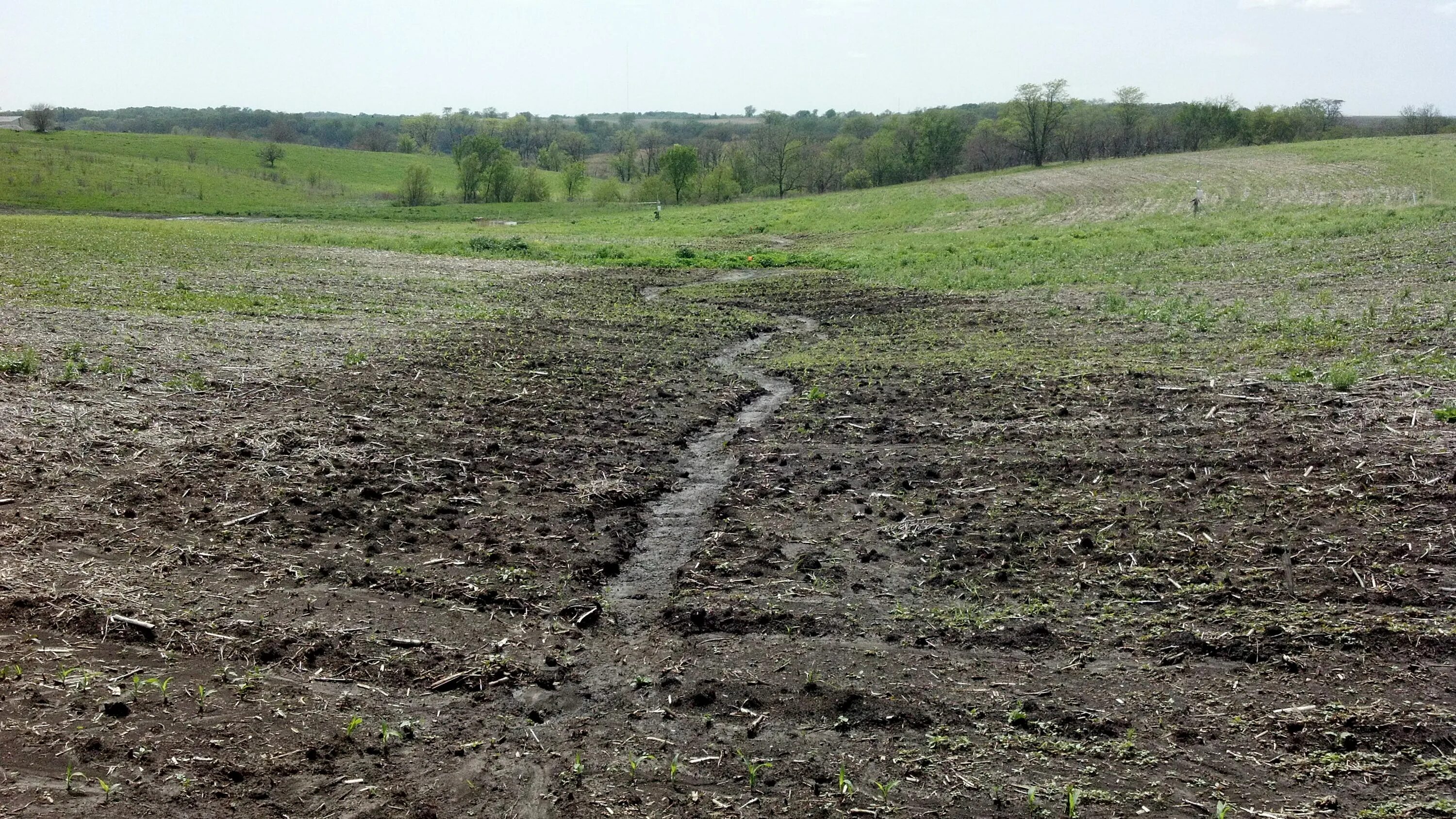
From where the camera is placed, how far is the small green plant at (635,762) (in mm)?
5195

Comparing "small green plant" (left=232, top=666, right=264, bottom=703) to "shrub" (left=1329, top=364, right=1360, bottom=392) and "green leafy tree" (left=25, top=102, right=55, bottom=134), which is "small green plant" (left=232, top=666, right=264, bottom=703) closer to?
"shrub" (left=1329, top=364, right=1360, bottom=392)

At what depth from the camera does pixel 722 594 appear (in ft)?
24.3

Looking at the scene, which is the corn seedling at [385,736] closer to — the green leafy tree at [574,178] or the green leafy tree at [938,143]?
the green leafy tree at [574,178]

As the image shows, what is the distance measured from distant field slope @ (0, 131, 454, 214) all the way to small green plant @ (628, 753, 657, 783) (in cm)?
7223

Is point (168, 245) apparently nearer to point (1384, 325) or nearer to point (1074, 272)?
point (1074, 272)

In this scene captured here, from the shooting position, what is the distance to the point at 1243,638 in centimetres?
629

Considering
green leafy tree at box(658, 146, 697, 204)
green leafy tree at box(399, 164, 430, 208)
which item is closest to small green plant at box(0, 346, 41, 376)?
green leafy tree at box(399, 164, 430, 208)

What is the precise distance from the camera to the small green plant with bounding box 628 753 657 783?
5195mm

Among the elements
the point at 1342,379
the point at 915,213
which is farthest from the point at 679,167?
the point at 1342,379

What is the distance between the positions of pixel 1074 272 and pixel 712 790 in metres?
23.2

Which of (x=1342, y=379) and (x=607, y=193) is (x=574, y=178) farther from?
(x=1342, y=379)

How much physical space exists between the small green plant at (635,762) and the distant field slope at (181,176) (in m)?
72.2

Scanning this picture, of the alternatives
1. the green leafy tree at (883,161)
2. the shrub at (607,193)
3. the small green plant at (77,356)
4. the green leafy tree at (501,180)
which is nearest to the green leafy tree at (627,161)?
the shrub at (607,193)

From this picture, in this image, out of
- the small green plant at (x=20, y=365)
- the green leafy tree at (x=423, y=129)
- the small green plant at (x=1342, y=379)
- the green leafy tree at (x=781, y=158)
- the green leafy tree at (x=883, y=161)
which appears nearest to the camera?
the small green plant at (x=1342, y=379)
